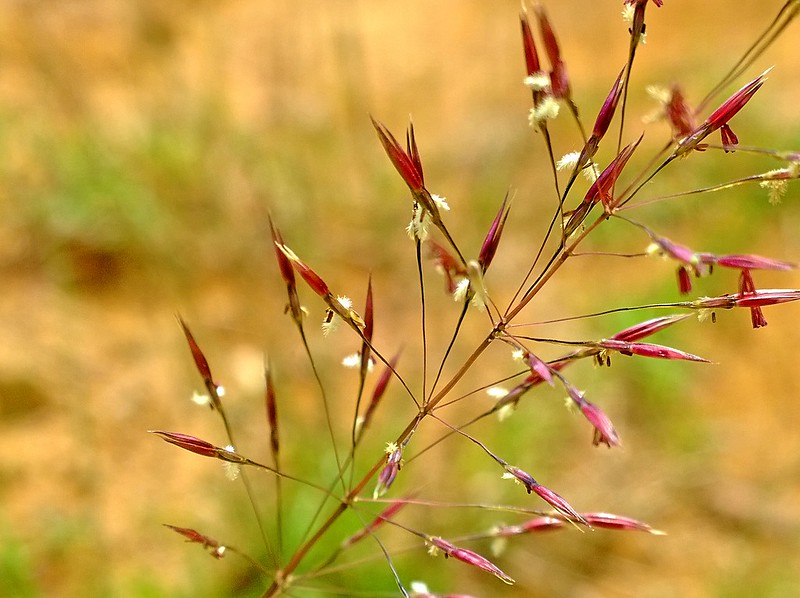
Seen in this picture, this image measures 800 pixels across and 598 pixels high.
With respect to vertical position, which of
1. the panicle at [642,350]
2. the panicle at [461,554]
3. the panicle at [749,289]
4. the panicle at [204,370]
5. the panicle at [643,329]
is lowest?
the panicle at [461,554]

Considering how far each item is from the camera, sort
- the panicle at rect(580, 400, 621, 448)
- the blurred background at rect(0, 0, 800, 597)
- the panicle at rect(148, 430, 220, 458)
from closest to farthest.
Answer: the panicle at rect(580, 400, 621, 448) → the panicle at rect(148, 430, 220, 458) → the blurred background at rect(0, 0, 800, 597)

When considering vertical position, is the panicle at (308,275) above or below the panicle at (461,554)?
above

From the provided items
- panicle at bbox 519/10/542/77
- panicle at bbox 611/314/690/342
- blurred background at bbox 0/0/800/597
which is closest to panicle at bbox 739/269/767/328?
panicle at bbox 611/314/690/342

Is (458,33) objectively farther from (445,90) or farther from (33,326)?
(33,326)

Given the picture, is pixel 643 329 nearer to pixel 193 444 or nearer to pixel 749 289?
pixel 749 289

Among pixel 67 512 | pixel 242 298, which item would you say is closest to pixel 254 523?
pixel 67 512

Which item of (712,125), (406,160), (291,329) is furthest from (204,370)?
(291,329)

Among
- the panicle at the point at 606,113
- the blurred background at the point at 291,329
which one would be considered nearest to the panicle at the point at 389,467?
the panicle at the point at 606,113

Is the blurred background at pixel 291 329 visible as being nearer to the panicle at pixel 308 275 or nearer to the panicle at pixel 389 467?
the panicle at pixel 389 467

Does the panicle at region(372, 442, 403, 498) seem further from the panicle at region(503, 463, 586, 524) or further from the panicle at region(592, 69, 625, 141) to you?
the panicle at region(592, 69, 625, 141)
